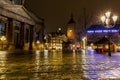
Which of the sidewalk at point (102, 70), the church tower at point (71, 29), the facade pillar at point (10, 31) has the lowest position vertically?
the sidewalk at point (102, 70)

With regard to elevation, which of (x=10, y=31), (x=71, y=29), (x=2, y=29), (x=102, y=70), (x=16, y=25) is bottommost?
(x=102, y=70)

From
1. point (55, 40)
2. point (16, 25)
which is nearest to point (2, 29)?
point (16, 25)

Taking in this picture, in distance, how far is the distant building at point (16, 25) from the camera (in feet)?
218

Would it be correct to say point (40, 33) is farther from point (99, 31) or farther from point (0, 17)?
point (99, 31)

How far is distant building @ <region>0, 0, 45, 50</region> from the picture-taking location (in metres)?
66.3

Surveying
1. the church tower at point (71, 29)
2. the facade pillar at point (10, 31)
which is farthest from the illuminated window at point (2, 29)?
the church tower at point (71, 29)

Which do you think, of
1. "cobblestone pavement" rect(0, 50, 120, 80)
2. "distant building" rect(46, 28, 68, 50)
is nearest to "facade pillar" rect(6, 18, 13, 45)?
"cobblestone pavement" rect(0, 50, 120, 80)

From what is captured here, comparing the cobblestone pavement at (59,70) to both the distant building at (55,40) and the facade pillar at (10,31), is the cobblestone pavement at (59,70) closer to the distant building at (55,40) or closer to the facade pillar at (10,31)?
the facade pillar at (10,31)

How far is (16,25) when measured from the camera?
260ft

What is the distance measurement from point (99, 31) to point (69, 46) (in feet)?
143

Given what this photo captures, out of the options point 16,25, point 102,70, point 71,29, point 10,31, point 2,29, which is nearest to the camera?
point 102,70

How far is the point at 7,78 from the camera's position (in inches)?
352

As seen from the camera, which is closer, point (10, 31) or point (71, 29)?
point (10, 31)

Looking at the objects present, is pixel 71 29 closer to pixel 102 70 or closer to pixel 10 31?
pixel 10 31
